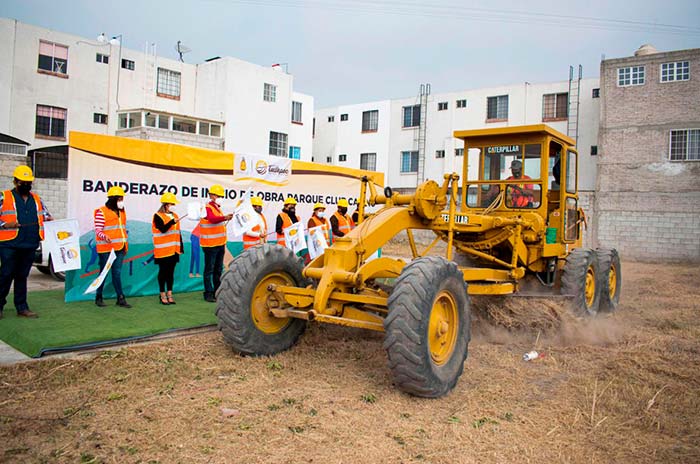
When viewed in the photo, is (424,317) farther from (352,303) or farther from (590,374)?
(590,374)

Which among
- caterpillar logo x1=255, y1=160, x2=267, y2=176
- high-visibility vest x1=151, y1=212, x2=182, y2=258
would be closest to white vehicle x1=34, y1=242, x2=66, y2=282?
high-visibility vest x1=151, y1=212, x2=182, y2=258

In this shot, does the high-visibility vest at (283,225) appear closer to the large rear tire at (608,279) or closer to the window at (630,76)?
the large rear tire at (608,279)

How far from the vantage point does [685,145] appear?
885 inches

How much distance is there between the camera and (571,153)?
826cm

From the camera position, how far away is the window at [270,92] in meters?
31.5

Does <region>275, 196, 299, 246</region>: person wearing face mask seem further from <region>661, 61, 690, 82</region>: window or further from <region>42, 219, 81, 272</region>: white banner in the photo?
<region>661, 61, 690, 82</region>: window

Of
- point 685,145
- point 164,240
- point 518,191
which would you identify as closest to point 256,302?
point 164,240

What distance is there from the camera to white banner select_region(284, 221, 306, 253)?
9.75 m

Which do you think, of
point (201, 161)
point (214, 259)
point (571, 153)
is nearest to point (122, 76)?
point (201, 161)

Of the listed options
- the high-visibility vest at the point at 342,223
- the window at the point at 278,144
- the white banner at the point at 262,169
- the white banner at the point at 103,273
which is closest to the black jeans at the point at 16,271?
the white banner at the point at 103,273

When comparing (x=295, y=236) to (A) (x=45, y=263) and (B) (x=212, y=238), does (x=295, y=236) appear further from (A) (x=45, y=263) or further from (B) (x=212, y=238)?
(A) (x=45, y=263)

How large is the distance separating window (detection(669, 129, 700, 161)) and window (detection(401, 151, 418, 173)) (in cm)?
1363

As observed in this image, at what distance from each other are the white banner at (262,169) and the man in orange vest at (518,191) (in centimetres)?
519

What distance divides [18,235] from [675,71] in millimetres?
24573
